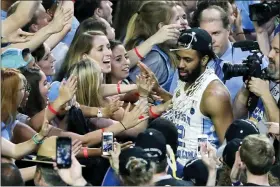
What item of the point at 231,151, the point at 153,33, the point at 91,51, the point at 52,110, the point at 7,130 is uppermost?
the point at 153,33

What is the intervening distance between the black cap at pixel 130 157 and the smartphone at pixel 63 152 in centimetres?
37

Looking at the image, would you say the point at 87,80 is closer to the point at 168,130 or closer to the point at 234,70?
the point at 168,130

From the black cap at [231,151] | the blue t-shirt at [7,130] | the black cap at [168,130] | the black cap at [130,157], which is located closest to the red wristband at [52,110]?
the blue t-shirt at [7,130]

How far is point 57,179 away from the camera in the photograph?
24.1 ft

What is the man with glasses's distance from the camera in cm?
859

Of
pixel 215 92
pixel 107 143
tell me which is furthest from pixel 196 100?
pixel 107 143

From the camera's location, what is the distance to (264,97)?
8547 millimetres

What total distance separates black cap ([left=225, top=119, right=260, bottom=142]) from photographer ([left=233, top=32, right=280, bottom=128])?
36 centimetres

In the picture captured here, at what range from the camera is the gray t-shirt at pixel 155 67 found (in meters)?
10.2

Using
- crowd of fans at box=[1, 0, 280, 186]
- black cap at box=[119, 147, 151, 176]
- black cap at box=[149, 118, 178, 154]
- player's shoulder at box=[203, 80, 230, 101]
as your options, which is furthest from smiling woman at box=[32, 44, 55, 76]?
black cap at box=[119, 147, 151, 176]

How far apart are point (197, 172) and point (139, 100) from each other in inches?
57.1

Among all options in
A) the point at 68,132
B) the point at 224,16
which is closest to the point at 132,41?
the point at 224,16

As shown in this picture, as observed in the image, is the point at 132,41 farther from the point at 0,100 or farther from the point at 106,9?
the point at 0,100

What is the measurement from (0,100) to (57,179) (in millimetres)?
1090
